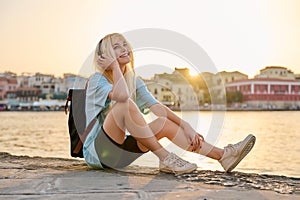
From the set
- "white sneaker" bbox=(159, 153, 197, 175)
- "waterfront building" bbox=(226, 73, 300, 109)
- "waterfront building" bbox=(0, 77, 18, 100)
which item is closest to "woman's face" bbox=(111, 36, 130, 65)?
"white sneaker" bbox=(159, 153, 197, 175)

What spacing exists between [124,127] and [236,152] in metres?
0.55

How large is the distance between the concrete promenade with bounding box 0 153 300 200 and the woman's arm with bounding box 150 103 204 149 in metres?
0.22

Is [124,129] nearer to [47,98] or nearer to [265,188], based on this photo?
[265,188]

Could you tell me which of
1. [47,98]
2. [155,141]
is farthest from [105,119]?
[47,98]

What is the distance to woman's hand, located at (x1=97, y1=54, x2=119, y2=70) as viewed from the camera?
2230 millimetres

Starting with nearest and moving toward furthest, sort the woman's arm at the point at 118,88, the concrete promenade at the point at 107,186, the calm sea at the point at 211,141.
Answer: the concrete promenade at the point at 107,186, the woman's arm at the point at 118,88, the calm sea at the point at 211,141

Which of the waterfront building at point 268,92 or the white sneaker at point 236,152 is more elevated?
the waterfront building at point 268,92

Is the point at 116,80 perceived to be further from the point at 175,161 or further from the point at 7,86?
the point at 7,86

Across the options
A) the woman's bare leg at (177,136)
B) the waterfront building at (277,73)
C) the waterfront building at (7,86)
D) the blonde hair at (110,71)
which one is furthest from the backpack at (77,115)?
the waterfront building at (277,73)

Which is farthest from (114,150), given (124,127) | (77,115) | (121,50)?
(121,50)

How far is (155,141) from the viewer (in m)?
2.21

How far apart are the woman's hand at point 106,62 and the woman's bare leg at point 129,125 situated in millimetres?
201

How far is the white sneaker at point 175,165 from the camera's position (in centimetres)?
220

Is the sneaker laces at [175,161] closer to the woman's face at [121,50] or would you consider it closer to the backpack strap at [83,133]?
the backpack strap at [83,133]
